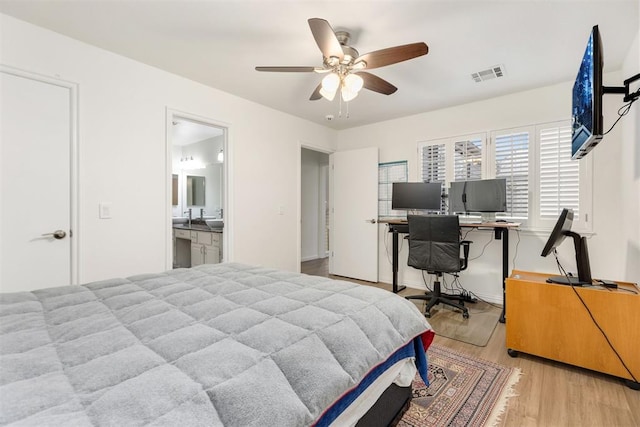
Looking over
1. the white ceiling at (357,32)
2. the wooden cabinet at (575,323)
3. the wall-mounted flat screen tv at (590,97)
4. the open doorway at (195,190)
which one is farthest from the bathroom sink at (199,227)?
the wall-mounted flat screen tv at (590,97)

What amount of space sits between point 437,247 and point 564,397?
5.00ft

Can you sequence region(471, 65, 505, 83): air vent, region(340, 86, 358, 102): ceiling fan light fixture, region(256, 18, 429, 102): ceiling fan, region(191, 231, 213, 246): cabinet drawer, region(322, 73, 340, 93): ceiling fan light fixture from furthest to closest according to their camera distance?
region(191, 231, 213, 246): cabinet drawer → region(471, 65, 505, 83): air vent → region(340, 86, 358, 102): ceiling fan light fixture → region(322, 73, 340, 93): ceiling fan light fixture → region(256, 18, 429, 102): ceiling fan

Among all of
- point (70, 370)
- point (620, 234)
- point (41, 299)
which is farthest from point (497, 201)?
point (41, 299)

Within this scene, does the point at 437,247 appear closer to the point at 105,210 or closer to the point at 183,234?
the point at 105,210

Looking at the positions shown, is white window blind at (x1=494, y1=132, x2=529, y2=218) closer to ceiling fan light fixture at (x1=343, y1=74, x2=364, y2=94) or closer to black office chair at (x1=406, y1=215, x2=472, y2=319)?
black office chair at (x1=406, y1=215, x2=472, y2=319)

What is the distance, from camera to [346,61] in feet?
7.13

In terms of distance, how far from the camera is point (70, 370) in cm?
79

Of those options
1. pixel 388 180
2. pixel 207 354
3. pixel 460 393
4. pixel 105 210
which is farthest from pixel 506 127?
pixel 105 210

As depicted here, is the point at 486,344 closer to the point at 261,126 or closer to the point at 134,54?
the point at 261,126

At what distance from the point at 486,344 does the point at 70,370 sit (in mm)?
2768

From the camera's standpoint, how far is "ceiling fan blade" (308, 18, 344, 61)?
1.62 meters

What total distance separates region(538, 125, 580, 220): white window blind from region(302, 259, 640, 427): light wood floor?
1.67m

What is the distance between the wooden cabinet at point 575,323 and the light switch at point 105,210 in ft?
11.0

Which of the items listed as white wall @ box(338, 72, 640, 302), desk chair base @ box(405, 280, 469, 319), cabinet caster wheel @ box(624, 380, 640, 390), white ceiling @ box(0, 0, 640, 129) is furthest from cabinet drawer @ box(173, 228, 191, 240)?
cabinet caster wheel @ box(624, 380, 640, 390)
